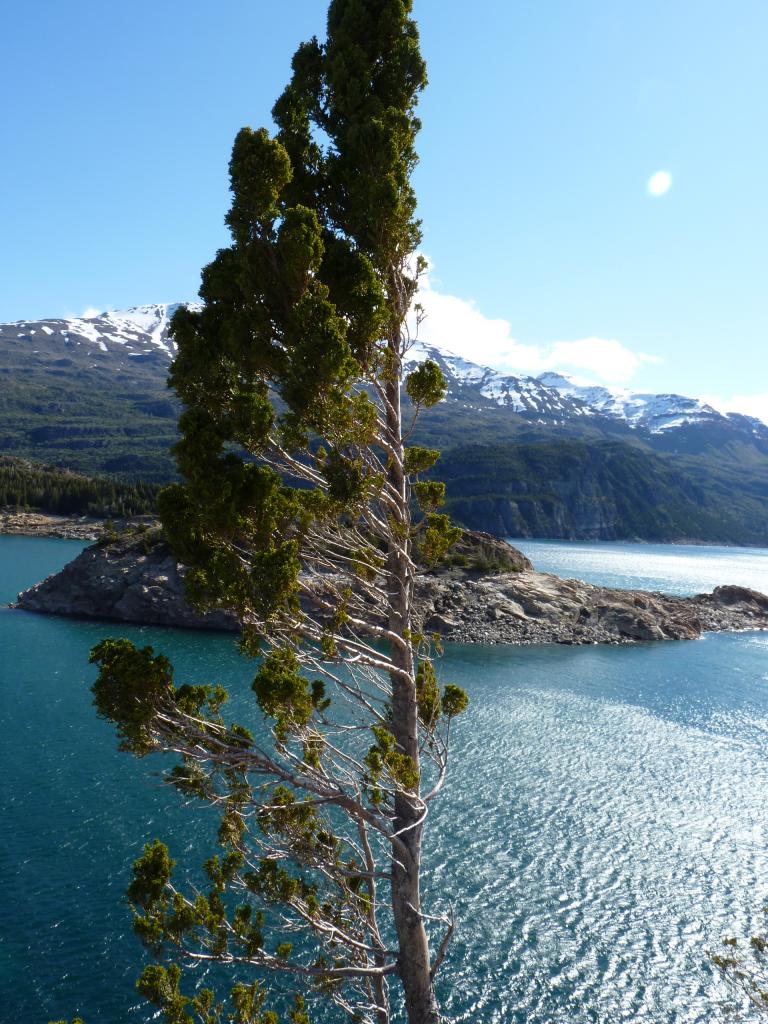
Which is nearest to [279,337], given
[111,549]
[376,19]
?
[376,19]

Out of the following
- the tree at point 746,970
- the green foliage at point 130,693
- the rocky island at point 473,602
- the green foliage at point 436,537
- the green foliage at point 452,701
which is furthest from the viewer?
the rocky island at point 473,602

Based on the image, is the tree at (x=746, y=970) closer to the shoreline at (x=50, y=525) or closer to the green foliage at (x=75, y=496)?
the shoreline at (x=50, y=525)

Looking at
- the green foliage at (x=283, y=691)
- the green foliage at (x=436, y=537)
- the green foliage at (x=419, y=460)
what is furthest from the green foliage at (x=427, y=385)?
the green foliage at (x=283, y=691)

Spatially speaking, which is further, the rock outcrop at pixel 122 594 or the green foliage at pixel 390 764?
the rock outcrop at pixel 122 594

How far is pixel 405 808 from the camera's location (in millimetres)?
11039

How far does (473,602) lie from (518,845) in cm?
4684

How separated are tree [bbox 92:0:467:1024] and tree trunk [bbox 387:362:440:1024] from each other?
0.04m

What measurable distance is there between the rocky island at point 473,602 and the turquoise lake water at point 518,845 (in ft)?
43.6

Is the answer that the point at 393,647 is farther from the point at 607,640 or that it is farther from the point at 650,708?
the point at 607,640

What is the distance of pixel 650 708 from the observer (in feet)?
164

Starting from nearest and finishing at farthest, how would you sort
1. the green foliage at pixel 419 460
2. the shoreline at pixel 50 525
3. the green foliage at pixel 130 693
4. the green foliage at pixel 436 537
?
the green foliage at pixel 130 693 → the green foliage at pixel 436 537 → the green foliage at pixel 419 460 → the shoreline at pixel 50 525

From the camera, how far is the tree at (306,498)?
9727mm

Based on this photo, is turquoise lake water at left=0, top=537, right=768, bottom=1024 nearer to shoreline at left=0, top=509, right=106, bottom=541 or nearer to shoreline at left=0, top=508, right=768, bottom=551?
shoreline at left=0, top=508, right=768, bottom=551

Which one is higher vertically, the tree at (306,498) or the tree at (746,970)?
the tree at (306,498)
